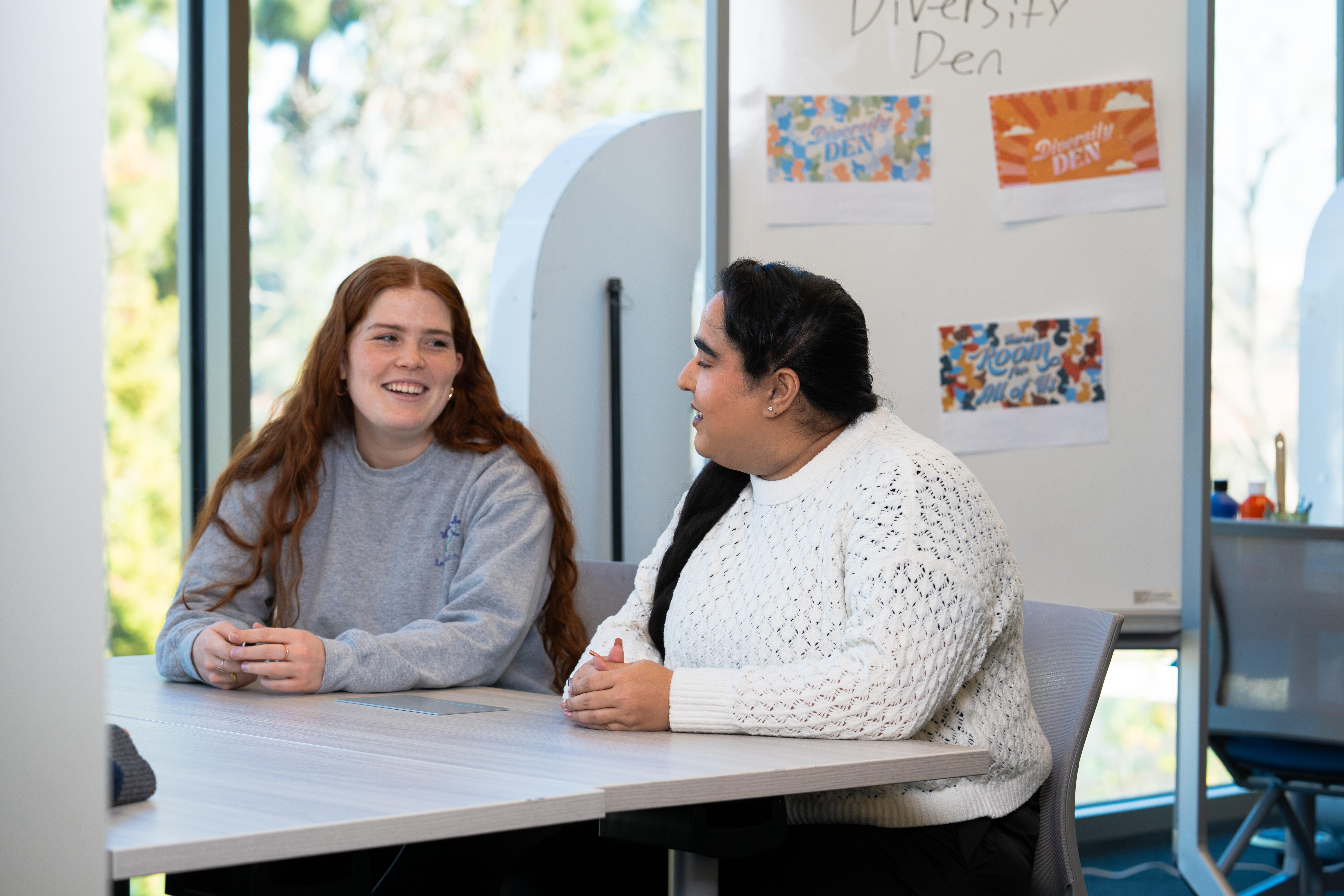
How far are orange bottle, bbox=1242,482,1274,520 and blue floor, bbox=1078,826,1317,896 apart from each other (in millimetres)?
829

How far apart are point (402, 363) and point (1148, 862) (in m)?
2.43

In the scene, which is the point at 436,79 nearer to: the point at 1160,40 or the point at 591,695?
the point at 1160,40

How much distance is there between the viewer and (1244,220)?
141 inches

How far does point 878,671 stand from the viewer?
1.31 meters

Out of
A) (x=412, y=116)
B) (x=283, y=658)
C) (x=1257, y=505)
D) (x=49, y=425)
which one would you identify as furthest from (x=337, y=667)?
(x=412, y=116)

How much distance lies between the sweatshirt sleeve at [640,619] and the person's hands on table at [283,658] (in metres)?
0.35

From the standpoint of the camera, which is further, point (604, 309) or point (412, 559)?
point (604, 309)

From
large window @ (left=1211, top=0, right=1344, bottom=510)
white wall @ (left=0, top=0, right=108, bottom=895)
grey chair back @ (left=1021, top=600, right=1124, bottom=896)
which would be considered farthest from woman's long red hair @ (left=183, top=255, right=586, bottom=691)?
large window @ (left=1211, top=0, right=1344, bottom=510)

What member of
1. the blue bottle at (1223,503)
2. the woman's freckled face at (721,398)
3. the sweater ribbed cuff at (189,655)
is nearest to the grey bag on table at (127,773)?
the sweater ribbed cuff at (189,655)

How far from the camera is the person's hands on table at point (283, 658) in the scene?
5.25 feet

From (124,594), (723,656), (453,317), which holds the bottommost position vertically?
(124,594)

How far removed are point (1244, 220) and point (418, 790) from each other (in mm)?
3322

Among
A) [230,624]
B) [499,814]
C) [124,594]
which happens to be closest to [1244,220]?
[230,624]

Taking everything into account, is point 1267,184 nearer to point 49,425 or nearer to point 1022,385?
point 1022,385
